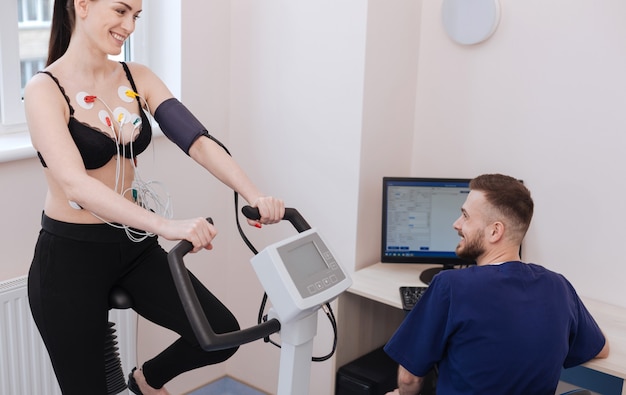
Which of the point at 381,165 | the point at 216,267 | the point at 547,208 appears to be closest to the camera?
the point at 547,208

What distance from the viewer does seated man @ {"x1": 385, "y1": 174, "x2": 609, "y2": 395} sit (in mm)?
1818

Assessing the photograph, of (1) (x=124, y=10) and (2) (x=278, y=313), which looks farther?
(1) (x=124, y=10)

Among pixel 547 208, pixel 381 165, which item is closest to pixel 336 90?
pixel 381 165

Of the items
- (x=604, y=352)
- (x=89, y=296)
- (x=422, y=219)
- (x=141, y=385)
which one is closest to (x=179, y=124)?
(x=89, y=296)

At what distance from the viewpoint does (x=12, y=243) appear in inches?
98.0

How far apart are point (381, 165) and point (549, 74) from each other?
25.6 inches

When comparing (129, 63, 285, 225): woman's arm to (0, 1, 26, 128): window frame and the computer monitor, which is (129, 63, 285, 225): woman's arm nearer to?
(0, 1, 26, 128): window frame

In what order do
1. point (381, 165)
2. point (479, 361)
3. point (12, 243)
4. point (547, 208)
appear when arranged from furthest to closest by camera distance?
point (381, 165)
point (547, 208)
point (12, 243)
point (479, 361)

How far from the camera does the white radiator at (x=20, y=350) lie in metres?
2.40

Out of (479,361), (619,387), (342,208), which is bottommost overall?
(619,387)

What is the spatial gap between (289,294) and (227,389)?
1.97m

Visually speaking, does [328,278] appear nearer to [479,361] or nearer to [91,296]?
[479,361]

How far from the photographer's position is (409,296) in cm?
248

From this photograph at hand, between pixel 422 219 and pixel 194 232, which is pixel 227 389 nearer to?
pixel 422 219
